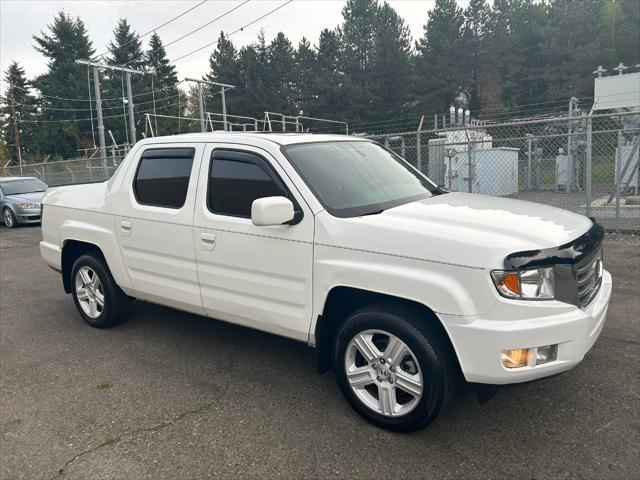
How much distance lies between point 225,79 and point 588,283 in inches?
2270

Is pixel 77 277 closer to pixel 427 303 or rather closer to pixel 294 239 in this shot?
pixel 294 239

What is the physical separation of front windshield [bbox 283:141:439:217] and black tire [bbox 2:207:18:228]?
13554mm

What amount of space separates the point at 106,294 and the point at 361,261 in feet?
9.75

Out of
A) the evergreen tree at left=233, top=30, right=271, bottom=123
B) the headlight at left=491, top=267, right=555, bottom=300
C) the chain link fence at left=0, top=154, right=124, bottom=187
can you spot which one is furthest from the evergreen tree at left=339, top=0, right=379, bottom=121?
the headlight at left=491, top=267, right=555, bottom=300

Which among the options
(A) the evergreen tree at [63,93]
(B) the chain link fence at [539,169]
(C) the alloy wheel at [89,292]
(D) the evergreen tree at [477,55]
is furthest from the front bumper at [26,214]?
(A) the evergreen tree at [63,93]

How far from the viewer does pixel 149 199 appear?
4.55 meters

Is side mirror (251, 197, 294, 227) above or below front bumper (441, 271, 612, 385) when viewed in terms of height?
above

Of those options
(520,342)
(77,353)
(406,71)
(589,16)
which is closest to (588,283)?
(520,342)

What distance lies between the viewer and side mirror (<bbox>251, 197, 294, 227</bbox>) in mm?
3271

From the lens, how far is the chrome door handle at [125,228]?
15.2 feet

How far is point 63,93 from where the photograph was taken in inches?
2486

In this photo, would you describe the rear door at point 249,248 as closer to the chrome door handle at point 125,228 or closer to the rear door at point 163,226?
the rear door at point 163,226

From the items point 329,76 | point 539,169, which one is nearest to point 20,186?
point 539,169

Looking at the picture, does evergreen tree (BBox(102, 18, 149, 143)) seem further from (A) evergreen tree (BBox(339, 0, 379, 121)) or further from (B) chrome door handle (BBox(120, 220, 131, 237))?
(B) chrome door handle (BBox(120, 220, 131, 237))
